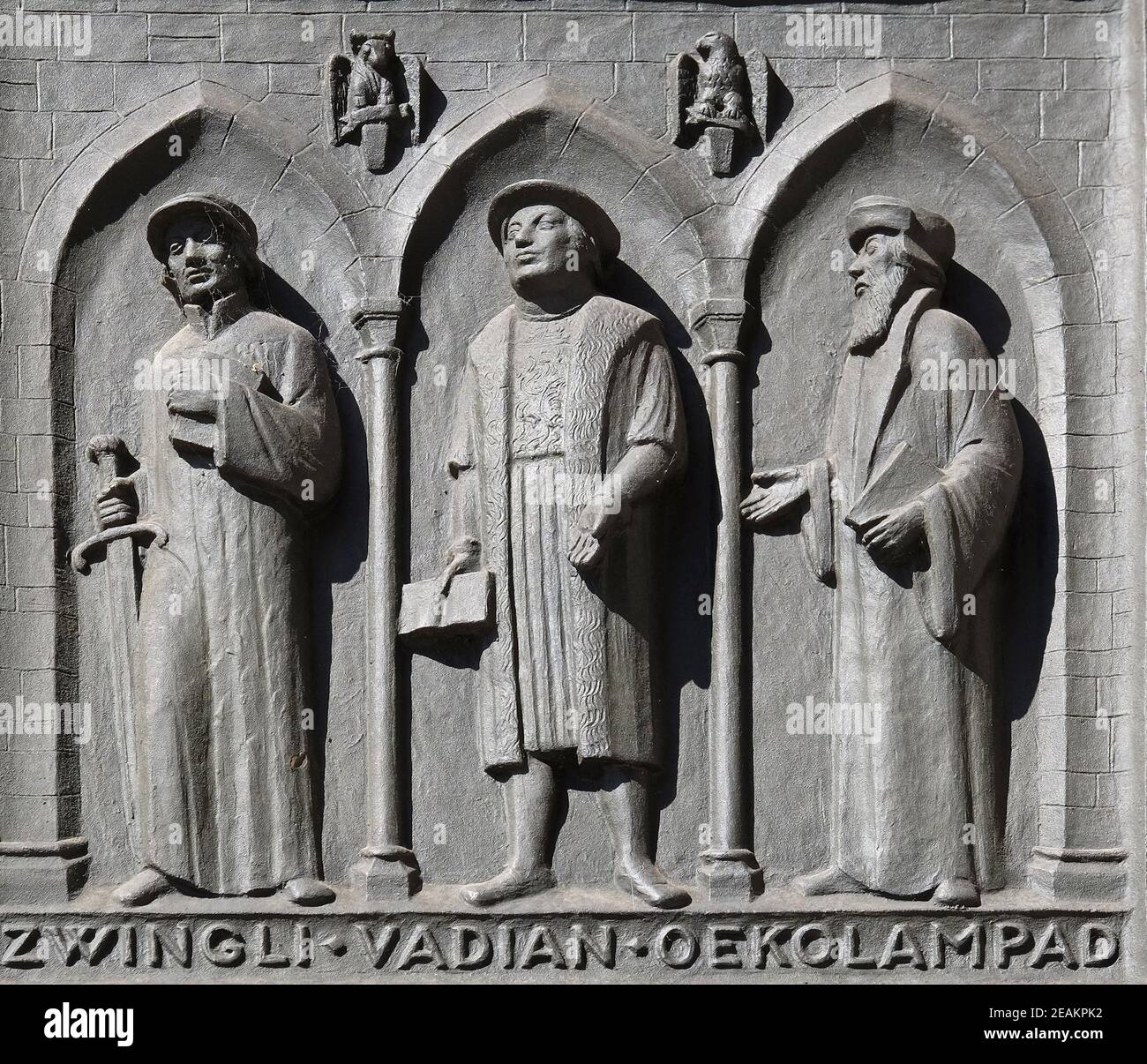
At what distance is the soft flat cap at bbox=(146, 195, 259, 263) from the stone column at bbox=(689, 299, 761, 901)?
206 cm

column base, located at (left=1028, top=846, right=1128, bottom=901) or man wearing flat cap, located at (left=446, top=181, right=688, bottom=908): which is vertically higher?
man wearing flat cap, located at (left=446, top=181, right=688, bottom=908)

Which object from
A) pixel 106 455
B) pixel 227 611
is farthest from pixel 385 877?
pixel 106 455

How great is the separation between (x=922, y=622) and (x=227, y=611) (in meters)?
3.00

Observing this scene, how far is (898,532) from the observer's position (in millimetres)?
9328

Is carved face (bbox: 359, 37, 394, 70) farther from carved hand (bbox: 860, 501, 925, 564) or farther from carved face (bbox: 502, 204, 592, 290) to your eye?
carved hand (bbox: 860, 501, 925, 564)

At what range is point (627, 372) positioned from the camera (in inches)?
374

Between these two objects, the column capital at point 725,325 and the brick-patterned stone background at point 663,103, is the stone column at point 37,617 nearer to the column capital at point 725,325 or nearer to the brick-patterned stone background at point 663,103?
the brick-patterned stone background at point 663,103

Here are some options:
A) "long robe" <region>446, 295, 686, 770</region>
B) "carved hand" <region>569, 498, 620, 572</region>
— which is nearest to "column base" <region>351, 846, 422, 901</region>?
"long robe" <region>446, 295, 686, 770</region>

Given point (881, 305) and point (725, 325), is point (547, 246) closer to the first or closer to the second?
point (725, 325)

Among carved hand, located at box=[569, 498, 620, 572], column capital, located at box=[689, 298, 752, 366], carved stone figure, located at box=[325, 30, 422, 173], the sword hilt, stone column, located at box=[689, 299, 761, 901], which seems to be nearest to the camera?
carved hand, located at box=[569, 498, 620, 572]

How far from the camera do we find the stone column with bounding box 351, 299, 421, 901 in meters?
9.42

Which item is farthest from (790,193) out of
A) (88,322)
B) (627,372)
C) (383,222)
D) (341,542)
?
(88,322)

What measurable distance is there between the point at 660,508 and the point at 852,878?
1.81 m

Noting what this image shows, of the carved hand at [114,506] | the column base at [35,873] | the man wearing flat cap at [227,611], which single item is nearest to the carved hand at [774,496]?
the man wearing flat cap at [227,611]
